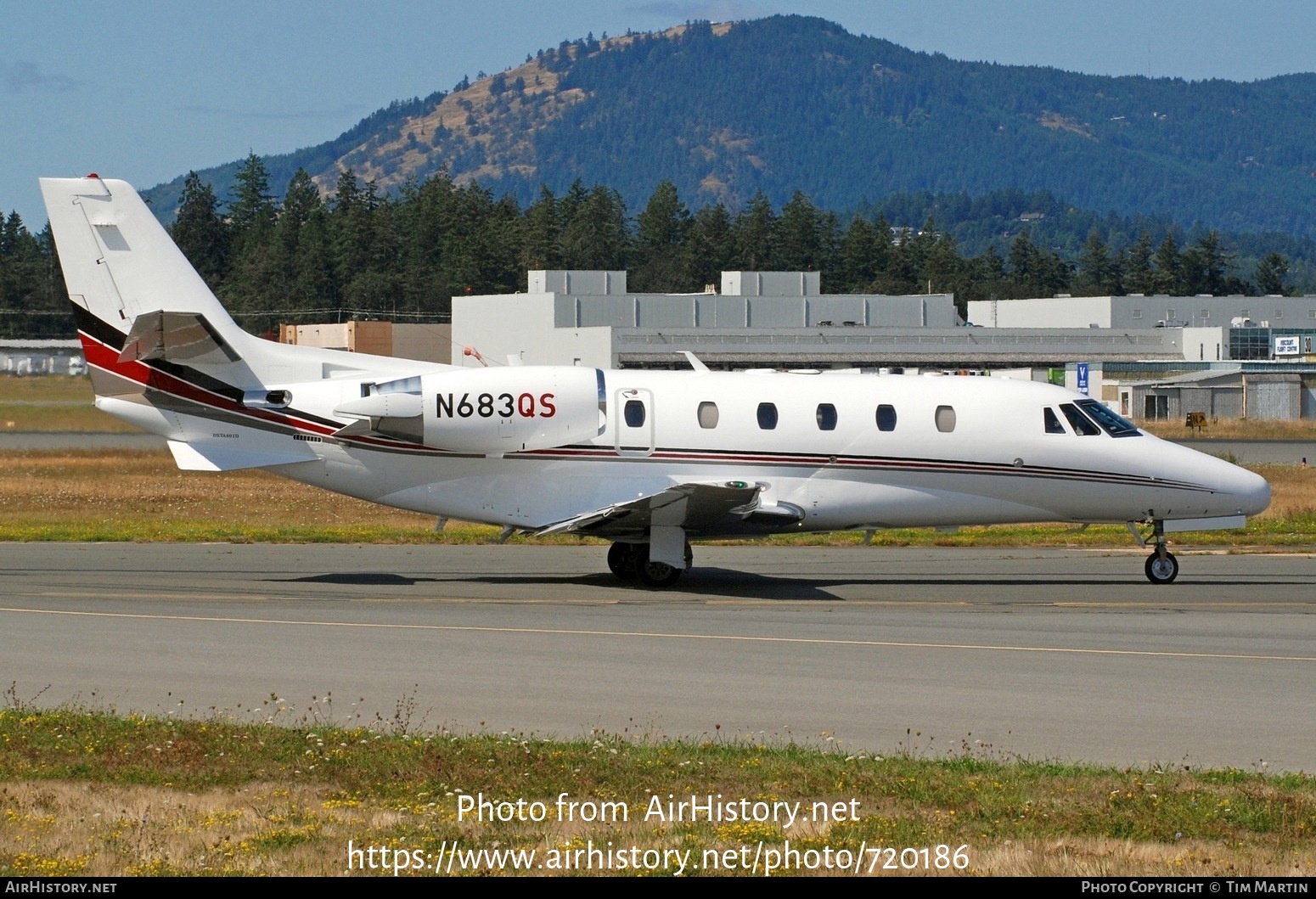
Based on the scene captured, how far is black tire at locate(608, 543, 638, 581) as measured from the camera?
2320 cm

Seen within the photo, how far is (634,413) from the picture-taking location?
Answer: 874 inches

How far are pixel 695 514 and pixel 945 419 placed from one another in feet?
13.9

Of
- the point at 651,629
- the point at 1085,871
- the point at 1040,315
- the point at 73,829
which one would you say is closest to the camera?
the point at 1085,871

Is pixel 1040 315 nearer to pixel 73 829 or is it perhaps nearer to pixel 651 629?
pixel 651 629

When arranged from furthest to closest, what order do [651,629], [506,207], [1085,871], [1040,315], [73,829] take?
[506,207], [1040,315], [651,629], [73,829], [1085,871]

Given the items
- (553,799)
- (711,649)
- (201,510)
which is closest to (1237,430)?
(201,510)

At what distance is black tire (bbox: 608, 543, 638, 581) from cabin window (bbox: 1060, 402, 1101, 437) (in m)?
6.90

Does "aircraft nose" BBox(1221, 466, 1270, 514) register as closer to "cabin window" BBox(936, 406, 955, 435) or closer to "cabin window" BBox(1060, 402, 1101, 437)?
"cabin window" BBox(1060, 402, 1101, 437)

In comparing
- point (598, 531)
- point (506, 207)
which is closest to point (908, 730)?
point (598, 531)

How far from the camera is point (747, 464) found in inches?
882

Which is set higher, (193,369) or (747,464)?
(193,369)

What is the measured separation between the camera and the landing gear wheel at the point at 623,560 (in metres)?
23.2

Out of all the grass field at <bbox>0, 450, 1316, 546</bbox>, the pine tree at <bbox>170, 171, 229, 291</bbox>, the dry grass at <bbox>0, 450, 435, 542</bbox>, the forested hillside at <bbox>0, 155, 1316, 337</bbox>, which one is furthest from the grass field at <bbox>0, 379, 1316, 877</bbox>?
the pine tree at <bbox>170, 171, 229, 291</bbox>

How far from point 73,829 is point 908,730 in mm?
6566
